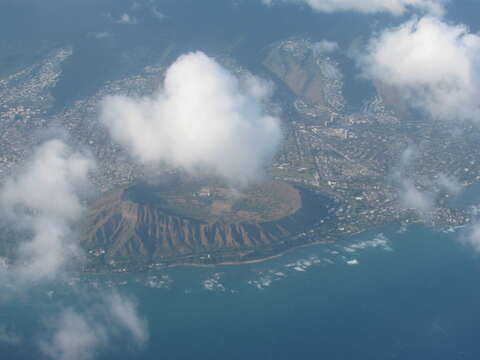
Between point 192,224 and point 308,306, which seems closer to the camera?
point 308,306

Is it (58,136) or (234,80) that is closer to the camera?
(58,136)

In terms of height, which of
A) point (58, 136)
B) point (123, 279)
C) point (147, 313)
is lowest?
point (147, 313)

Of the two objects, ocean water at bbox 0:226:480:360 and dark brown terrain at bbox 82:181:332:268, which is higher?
dark brown terrain at bbox 82:181:332:268

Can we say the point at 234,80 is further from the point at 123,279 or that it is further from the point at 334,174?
the point at 123,279

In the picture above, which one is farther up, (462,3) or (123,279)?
(462,3)

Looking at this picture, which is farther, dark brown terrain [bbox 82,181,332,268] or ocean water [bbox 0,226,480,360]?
dark brown terrain [bbox 82,181,332,268]

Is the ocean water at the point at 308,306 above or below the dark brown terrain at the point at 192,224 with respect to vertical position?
below

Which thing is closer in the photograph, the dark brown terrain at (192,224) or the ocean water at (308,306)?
the ocean water at (308,306)

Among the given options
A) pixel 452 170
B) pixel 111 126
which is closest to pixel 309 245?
pixel 452 170
